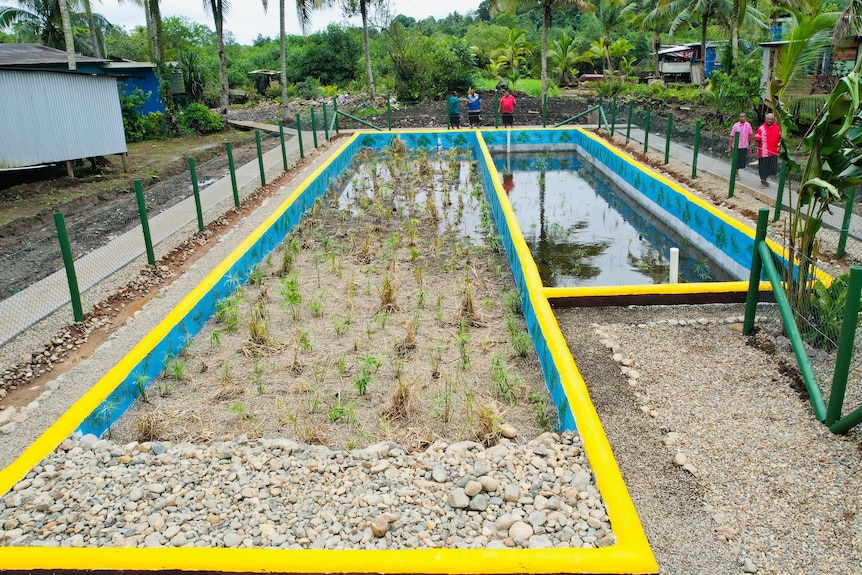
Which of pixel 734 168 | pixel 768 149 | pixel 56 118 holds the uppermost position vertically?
pixel 56 118

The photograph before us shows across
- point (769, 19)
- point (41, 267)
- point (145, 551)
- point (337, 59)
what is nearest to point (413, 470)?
point (145, 551)

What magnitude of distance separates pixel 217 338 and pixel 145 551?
138 inches

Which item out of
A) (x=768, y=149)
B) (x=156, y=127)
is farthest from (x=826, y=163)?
(x=156, y=127)

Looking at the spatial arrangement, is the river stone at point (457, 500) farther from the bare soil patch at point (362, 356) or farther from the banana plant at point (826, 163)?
the banana plant at point (826, 163)

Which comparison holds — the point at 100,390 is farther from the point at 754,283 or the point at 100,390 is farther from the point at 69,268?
the point at 754,283

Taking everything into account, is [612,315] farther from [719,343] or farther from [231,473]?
[231,473]

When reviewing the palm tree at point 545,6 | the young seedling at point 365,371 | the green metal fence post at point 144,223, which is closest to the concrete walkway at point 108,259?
the green metal fence post at point 144,223

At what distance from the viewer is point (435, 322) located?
24.9ft

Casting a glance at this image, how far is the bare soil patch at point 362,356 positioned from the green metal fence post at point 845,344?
1978mm

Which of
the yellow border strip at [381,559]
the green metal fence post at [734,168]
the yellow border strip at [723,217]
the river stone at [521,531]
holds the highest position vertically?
the green metal fence post at [734,168]

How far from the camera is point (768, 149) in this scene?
488 inches

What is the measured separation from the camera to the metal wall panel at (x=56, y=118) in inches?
540

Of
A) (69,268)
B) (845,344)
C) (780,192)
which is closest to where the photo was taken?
(845,344)

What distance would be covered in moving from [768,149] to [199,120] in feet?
64.3
